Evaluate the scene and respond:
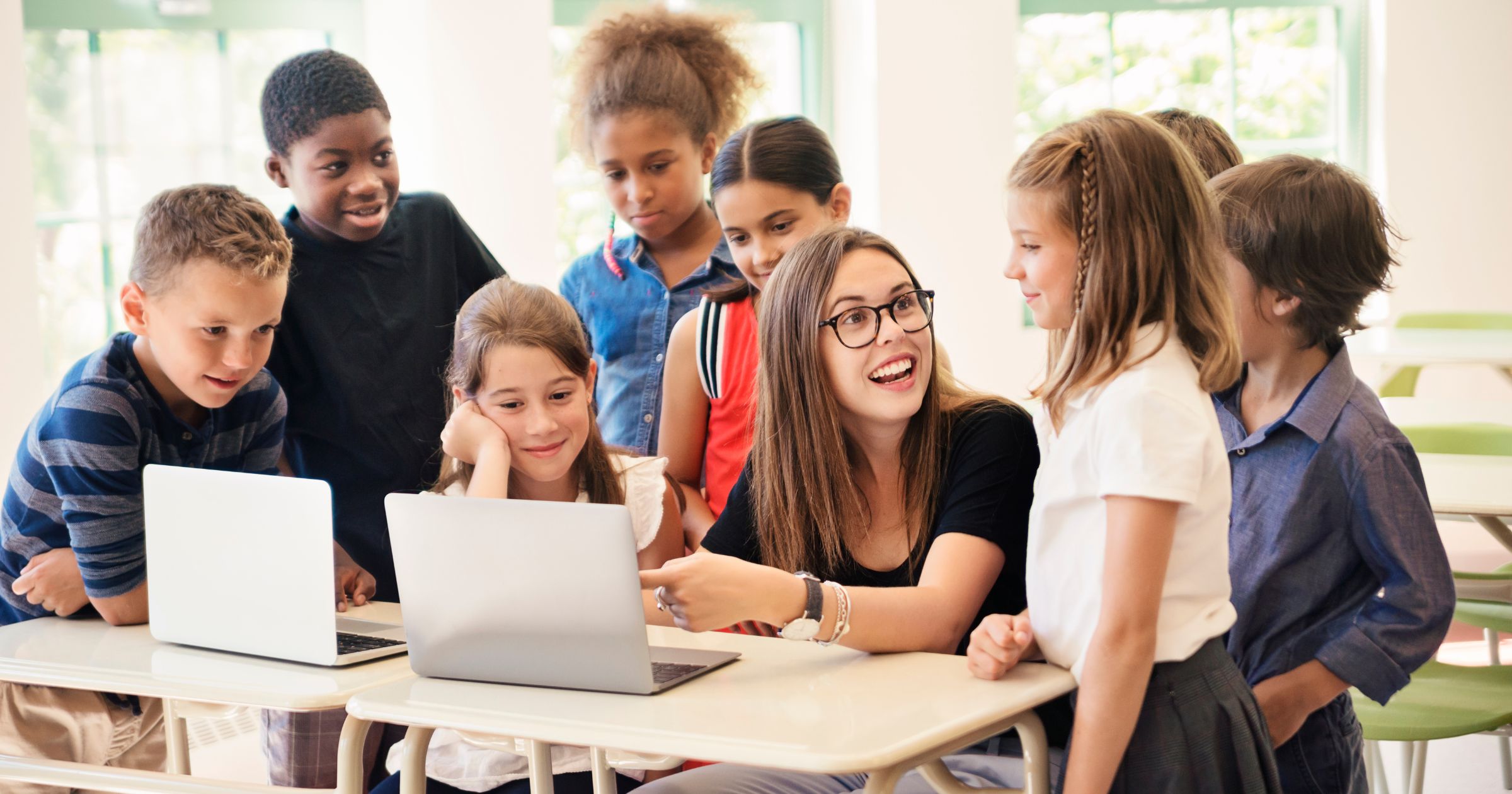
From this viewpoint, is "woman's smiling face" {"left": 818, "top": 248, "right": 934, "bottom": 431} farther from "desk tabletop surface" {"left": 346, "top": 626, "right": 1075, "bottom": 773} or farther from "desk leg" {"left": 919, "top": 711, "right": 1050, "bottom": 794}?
"desk leg" {"left": 919, "top": 711, "right": 1050, "bottom": 794}

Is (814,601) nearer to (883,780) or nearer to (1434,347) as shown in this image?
(883,780)

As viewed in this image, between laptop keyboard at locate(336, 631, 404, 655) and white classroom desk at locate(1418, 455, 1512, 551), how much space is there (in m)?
1.52

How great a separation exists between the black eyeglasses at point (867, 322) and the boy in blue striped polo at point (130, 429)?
0.82m

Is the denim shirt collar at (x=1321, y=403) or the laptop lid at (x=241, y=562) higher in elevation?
the denim shirt collar at (x=1321, y=403)

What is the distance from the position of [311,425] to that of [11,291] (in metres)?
1.86

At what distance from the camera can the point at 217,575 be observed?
1.64 m

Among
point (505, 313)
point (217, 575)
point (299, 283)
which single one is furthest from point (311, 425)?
point (217, 575)

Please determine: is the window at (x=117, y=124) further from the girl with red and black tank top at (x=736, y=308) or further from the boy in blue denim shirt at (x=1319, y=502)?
the boy in blue denim shirt at (x=1319, y=502)

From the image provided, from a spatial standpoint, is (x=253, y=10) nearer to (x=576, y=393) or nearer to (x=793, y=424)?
(x=576, y=393)

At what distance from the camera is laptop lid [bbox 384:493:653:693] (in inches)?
52.6

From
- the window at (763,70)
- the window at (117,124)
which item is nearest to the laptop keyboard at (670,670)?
the window at (117,124)

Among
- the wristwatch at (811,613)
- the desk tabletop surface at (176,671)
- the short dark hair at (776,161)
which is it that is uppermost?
the short dark hair at (776,161)

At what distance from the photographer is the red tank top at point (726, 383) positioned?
7.48 feet

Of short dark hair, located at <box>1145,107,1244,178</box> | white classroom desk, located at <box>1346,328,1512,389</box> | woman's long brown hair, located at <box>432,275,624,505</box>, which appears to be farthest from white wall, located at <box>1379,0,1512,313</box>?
woman's long brown hair, located at <box>432,275,624,505</box>
